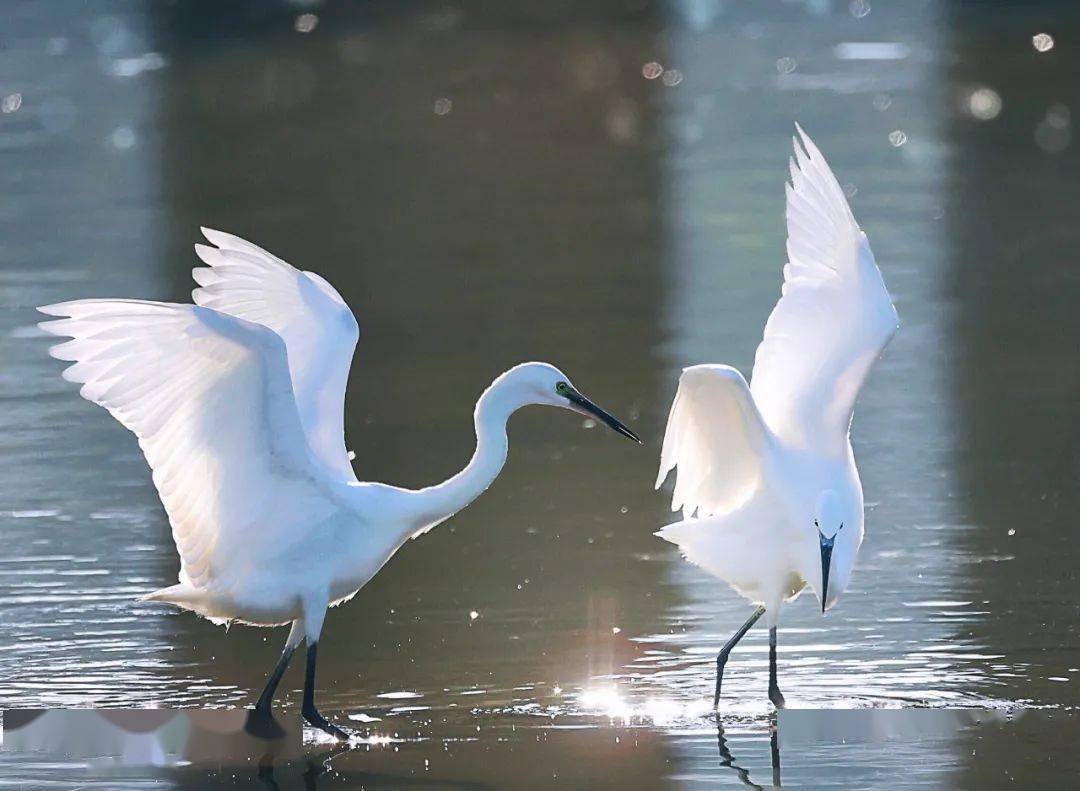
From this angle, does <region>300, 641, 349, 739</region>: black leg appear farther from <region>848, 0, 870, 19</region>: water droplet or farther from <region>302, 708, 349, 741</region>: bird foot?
<region>848, 0, 870, 19</region>: water droplet

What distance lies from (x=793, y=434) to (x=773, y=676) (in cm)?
114

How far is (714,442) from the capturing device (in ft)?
25.9

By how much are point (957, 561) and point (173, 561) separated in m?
3.01

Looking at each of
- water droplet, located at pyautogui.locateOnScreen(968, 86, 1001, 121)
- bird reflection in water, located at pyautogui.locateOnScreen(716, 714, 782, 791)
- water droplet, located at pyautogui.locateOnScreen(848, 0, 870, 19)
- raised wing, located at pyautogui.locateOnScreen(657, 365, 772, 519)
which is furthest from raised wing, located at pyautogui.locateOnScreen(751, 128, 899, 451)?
water droplet, located at pyautogui.locateOnScreen(848, 0, 870, 19)

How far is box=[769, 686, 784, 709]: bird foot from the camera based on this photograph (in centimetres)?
709

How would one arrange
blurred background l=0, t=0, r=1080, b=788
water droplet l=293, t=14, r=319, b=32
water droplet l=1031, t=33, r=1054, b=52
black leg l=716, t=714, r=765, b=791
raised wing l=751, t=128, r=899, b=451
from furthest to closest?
water droplet l=293, t=14, r=319, b=32 → water droplet l=1031, t=33, r=1054, b=52 → raised wing l=751, t=128, r=899, b=451 → blurred background l=0, t=0, r=1080, b=788 → black leg l=716, t=714, r=765, b=791

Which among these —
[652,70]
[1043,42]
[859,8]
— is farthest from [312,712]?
[859,8]

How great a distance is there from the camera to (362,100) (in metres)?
25.4

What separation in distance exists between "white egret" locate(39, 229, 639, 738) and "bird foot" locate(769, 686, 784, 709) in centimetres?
99

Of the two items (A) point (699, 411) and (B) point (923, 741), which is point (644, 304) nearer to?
(A) point (699, 411)

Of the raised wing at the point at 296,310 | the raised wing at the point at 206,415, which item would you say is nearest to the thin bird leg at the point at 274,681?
the raised wing at the point at 206,415

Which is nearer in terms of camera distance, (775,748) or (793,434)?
(775,748)

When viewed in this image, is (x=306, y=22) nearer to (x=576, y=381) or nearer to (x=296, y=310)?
(x=576, y=381)

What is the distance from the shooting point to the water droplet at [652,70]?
28.3 m
